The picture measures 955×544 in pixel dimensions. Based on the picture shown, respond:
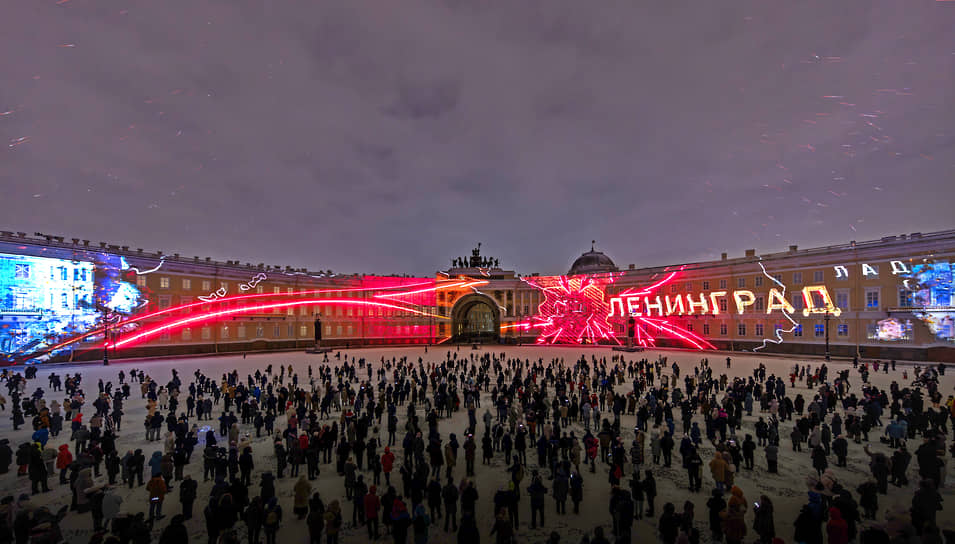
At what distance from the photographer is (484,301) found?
69438mm

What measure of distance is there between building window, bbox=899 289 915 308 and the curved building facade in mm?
105

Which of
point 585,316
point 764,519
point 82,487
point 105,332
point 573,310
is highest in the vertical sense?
point 105,332

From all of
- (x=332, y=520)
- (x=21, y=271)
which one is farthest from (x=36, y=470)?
(x=21, y=271)

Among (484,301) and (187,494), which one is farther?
(484,301)

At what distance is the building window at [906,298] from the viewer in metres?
34.8

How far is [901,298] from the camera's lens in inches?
1395

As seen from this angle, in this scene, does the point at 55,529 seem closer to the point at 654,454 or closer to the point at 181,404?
the point at 654,454

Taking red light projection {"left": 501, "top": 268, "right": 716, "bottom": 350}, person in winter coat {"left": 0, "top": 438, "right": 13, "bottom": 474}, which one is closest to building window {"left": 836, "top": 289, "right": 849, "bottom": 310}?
red light projection {"left": 501, "top": 268, "right": 716, "bottom": 350}

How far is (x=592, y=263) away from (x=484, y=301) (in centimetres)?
1823

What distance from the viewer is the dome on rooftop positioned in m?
68.9

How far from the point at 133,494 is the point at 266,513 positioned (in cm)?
547

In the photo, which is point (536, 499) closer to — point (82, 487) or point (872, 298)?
point (82, 487)

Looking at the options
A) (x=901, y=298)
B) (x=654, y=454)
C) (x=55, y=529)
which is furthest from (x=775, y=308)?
(x=55, y=529)

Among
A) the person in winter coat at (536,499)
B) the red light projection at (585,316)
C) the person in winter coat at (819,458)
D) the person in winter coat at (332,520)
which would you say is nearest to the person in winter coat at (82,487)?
the person in winter coat at (332,520)
